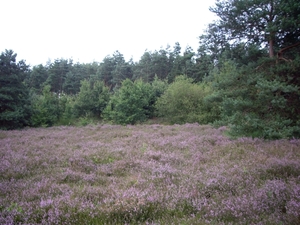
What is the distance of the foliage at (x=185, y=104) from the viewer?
2561 centimetres

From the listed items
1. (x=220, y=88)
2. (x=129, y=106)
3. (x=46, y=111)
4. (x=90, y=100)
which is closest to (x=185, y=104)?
(x=129, y=106)

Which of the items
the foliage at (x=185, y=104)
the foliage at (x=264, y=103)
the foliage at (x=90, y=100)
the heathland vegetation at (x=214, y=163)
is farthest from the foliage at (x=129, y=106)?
the foliage at (x=264, y=103)

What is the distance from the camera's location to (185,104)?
86.9 feet

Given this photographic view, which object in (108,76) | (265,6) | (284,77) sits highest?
(108,76)

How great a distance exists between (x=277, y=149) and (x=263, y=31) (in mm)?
5523

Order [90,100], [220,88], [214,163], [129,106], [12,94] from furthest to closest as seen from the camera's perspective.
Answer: [90,100] → [129,106] → [12,94] → [220,88] → [214,163]

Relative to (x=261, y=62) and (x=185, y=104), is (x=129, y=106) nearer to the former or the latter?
(x=185, y=104)

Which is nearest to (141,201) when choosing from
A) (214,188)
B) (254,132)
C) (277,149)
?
(214,188)

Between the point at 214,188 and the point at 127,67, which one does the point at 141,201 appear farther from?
the point at 127,67

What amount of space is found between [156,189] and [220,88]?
27.2ft

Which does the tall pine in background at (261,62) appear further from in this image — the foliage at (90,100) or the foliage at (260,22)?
the foliage at (90,100)

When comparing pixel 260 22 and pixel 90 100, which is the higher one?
pixel 260 22

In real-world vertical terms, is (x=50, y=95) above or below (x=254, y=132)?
above

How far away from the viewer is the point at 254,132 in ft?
32.1
